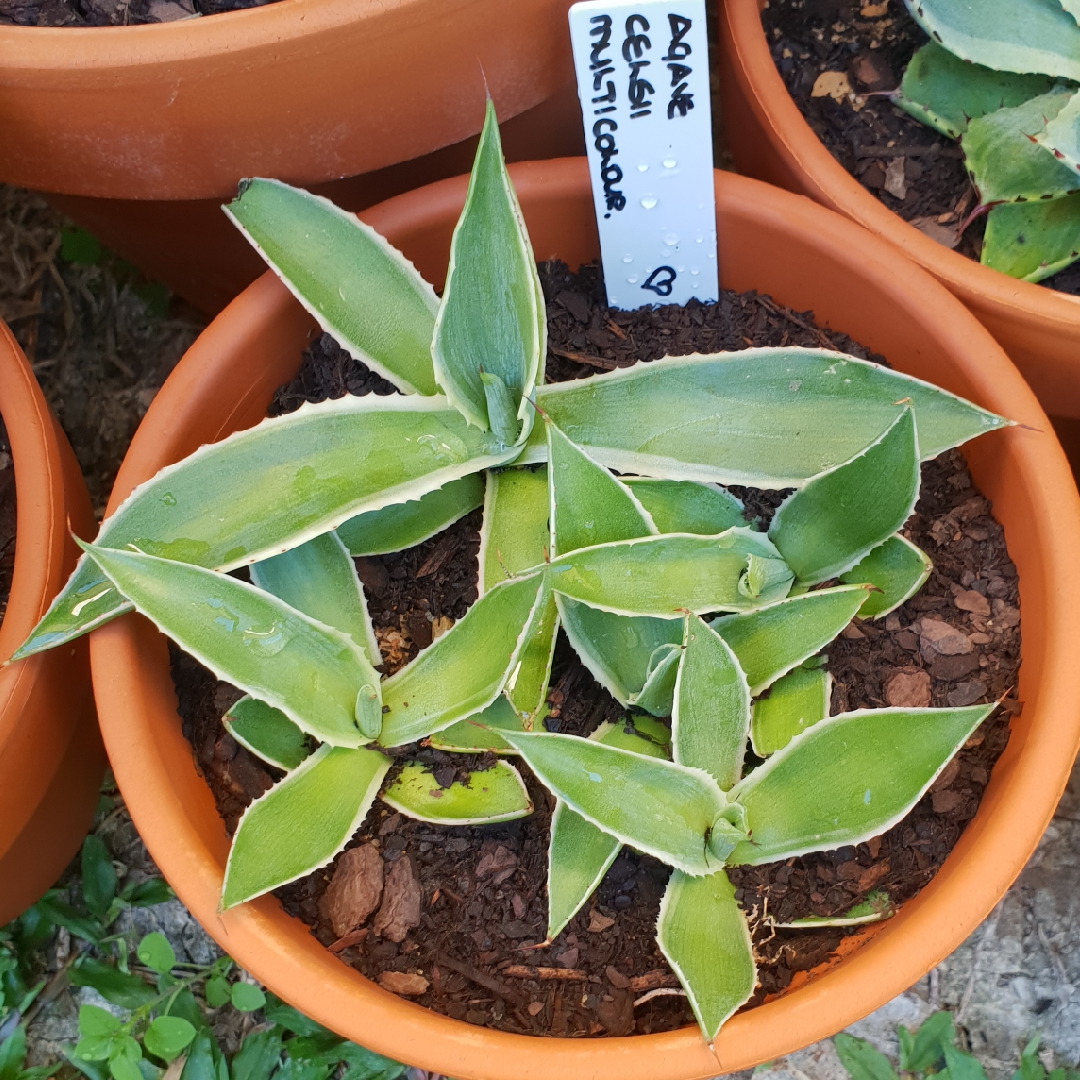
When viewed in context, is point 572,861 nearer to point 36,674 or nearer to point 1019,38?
point 36,674

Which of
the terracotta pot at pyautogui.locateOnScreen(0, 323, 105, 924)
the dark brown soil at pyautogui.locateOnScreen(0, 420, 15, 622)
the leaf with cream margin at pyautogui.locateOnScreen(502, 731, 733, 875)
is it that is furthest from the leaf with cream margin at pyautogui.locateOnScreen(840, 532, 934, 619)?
the dark brown soil at pyautogui.locateOnScreen(0, 420, 15, 622)

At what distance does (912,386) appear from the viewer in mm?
801

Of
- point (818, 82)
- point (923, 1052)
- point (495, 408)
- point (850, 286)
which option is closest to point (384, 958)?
point (495, 408)

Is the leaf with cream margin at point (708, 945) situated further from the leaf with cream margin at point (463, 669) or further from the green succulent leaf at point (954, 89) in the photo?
the green succulent leaf at point (954, 89)

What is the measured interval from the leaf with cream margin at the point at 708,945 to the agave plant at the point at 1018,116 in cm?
64

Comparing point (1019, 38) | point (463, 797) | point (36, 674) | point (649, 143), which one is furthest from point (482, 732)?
point (1019, 38)

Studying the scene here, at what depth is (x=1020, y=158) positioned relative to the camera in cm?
97

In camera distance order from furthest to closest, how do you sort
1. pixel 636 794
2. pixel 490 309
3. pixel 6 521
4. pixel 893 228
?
pixel 6 521, pixel 893 228, pixel 490 309, pixel 636 794

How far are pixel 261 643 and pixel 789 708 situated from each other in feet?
1.31

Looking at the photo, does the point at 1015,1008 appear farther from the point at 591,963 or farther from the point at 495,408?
the point at 495,408

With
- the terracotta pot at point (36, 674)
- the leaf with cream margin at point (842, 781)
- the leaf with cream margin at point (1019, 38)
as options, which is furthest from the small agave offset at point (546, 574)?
the leaf with cream margin at point (1019, 38)

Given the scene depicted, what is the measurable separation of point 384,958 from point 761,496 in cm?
48

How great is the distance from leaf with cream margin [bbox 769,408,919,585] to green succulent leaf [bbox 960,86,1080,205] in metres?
0.37

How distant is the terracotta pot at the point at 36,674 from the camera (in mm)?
854
